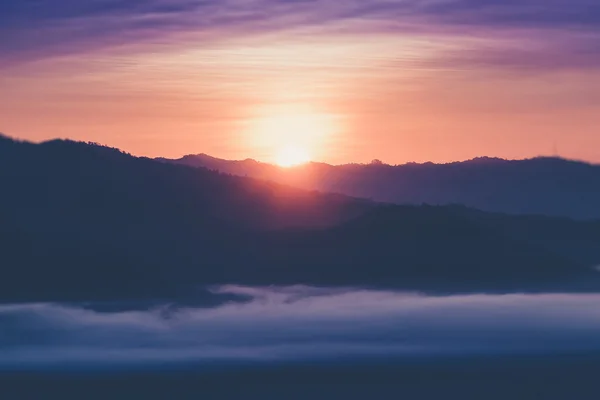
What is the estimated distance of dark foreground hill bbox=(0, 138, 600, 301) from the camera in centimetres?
6506

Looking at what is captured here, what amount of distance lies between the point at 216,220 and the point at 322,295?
44.9 feet

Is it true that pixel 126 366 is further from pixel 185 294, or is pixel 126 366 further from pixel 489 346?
pixel 185 294

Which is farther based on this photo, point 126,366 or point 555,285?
point 555,285

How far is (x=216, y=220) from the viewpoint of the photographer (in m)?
74.6

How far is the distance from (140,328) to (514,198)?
143 m

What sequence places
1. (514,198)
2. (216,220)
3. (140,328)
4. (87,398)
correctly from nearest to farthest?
1. (87,398)
2. (140,328)
3. (216,220)
4. (514,198)

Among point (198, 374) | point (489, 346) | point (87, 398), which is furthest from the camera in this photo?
point (489, 346)

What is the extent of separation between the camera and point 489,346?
43562 millimetres

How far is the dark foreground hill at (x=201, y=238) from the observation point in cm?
6506

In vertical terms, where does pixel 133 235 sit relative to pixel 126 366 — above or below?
above

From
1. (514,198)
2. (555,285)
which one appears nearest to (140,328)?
(555,285)

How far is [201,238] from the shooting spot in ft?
236

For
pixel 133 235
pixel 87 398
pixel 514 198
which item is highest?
pixel 514 198

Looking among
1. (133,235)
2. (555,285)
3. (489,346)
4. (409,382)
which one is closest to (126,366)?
(409,382)
